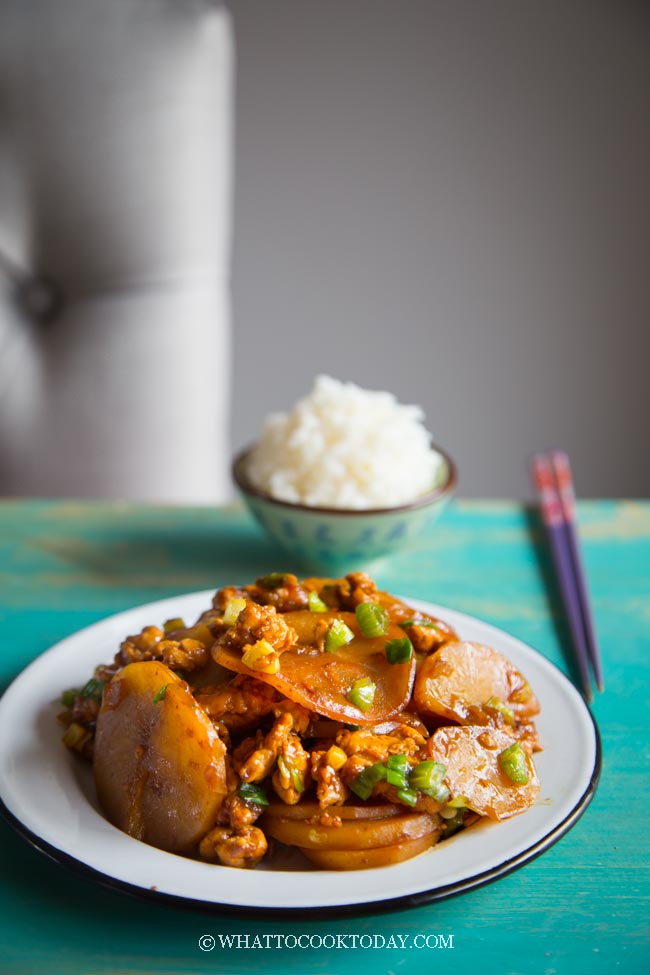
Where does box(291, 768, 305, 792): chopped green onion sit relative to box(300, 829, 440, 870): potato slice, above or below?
above

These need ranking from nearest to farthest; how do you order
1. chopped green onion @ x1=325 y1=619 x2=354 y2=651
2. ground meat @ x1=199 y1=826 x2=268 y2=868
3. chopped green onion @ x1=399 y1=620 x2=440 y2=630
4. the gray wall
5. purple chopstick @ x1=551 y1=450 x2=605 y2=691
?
ground meat @ x1=199 y1=826 x2=268 y2=868 < chopped green onion @ x1=325 y1=619 x2=354 y2=651 < chopped green onion @ x1=399 y1=620 x2=440 y2=630 < purple chopstick @ x1=551 y1=450 x2=605 y2=691 < the gray wall

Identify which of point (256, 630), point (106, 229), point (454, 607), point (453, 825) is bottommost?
point (454, 607)

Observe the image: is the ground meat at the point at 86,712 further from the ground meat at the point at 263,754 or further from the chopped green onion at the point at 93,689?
the ground meat at the point at 263,754

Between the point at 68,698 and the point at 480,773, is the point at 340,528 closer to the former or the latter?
the point at 68,698

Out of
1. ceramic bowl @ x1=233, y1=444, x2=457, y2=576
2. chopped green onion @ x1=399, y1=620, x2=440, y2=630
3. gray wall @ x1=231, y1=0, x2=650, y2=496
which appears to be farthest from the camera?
gray wall @ x1=231, y1=0, x2=650, y2=496

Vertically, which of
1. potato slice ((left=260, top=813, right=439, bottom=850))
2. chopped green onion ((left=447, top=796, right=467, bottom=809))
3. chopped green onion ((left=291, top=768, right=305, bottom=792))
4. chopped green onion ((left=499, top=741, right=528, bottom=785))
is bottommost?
potato slice ((left=260, top=813, right=439, bottom=850))

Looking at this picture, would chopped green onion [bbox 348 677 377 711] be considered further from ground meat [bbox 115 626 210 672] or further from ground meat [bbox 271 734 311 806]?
ground meat [bbox 115 626 210 672]

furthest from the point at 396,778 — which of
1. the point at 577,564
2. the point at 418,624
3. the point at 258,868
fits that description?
the point at 577,564

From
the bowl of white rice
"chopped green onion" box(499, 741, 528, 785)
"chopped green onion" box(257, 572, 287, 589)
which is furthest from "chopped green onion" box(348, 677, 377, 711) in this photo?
the bowl of white rice
